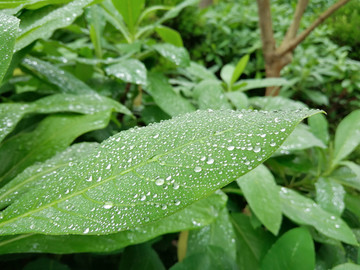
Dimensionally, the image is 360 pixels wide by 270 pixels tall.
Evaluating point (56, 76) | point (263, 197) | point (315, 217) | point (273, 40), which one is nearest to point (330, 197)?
point (315, 217)

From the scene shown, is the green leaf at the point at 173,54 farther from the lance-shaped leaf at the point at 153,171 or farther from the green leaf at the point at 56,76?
the lance-shaped leaf at the point at 153,171

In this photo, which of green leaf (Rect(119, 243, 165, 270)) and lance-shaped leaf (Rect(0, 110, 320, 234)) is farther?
→ green leaf (Rect(119, 243, 165, 270))

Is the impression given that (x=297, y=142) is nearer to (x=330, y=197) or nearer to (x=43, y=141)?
(x=330, y=197)

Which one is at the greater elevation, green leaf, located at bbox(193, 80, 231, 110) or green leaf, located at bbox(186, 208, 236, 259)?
green leaf, located at bbox(193, 80, 231, 110)

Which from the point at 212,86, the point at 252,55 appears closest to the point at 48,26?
the point at 212,86

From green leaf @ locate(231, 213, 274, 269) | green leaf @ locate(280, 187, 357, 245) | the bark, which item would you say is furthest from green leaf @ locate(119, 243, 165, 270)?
the bark

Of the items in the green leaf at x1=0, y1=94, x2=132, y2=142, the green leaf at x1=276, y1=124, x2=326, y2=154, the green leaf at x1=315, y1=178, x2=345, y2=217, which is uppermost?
the green leaf at x1=0, y1=94, x2=132, y2=142

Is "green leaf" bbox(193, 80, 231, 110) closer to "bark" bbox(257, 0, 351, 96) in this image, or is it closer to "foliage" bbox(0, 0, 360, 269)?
"foliage" bbox(0, 0, 360, 269)

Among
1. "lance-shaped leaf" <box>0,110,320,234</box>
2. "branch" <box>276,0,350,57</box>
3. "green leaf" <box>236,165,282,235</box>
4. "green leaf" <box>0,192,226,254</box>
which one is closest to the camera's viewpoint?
"lance-shaped leaf" <box>0,110,320,234</box>
